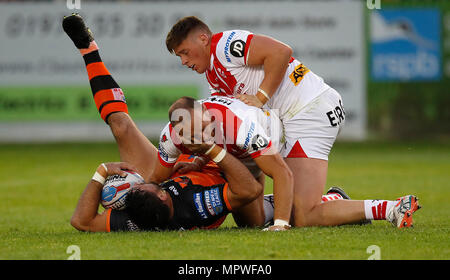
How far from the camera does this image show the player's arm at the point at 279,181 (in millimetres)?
5574

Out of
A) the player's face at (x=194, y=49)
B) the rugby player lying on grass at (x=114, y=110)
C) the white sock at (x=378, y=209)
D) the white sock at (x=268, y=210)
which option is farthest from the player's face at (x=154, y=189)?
the white sock at (x=378, y=209)

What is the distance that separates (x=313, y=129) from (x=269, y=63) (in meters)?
0.79

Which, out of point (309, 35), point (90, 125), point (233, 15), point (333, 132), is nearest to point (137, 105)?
point (90, 125)

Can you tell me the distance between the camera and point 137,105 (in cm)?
1706

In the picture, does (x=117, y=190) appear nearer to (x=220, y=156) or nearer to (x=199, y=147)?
(x=199, y=147)

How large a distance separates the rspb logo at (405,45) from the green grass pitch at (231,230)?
3.28 m

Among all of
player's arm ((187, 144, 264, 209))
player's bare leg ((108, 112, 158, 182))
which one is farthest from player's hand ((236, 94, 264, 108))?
player's bare leg ((108, 112, 158, 182))

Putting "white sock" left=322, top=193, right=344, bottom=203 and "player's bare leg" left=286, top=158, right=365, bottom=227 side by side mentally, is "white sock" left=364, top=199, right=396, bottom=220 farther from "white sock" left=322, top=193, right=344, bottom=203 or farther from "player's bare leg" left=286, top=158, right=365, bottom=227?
"white sock" left=322, top=193, right=344, bottom=203

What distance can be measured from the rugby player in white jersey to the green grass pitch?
222mm

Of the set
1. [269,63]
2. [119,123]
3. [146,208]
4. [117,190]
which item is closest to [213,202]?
[146,208]

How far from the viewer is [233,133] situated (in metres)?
5.67

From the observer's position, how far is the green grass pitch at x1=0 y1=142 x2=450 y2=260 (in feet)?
15.7

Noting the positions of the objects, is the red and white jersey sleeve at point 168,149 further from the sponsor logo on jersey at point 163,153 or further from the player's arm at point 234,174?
the player's arm at point 234,174

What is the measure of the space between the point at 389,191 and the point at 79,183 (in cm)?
453
